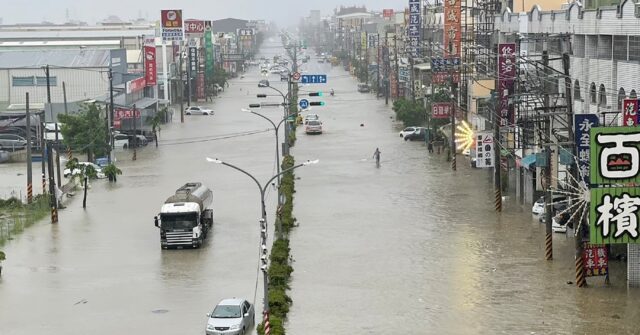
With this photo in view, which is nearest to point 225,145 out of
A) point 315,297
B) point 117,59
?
point 117,59

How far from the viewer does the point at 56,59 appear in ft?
267

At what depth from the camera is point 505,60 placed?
134ft

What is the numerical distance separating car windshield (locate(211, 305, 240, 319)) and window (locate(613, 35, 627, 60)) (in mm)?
13748

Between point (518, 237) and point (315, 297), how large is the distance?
988 centimetres

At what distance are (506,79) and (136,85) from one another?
42865mm

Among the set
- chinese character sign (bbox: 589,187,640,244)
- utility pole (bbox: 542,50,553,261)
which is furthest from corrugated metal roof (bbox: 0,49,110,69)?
chinese character sign (bbox: 589,187,640,244)

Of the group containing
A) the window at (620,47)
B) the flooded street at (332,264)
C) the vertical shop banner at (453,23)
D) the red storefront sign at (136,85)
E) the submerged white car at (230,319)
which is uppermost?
the vertical shop banner at (453,23)

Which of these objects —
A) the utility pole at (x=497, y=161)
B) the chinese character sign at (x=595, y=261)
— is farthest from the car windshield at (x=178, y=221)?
the utility pole at (x=497, y=161)

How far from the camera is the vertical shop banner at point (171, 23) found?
10200 cm

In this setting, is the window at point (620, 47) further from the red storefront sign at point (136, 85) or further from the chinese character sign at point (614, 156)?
the red storefront sign at point (136, 85)

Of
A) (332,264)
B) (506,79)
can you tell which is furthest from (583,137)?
(506,79)

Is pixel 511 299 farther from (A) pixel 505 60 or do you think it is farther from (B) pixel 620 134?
(A) pixel 505 60

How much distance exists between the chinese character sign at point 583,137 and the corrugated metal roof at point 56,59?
2144 inches

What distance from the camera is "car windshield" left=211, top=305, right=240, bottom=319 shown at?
24.7 m
